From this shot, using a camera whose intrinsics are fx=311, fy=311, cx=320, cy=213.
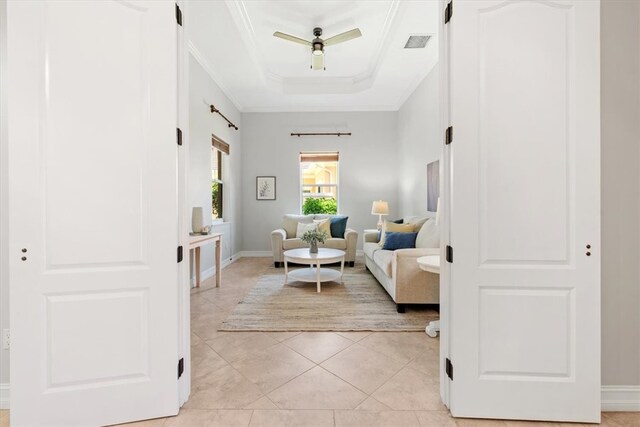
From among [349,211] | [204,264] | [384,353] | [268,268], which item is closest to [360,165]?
[349,211]

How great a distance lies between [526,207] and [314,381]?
1.61 meters

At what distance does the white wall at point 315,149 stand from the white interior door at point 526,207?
199 inches

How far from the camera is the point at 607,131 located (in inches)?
67.2

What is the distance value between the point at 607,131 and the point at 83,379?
10.00 ft

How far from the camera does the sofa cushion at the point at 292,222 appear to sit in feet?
19.7

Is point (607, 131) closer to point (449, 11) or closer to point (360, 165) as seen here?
point (449, 11)

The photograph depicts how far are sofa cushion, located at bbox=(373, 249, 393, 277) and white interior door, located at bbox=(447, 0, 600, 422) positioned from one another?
1.84 metres

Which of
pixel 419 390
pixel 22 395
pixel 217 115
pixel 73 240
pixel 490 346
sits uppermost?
pixel 217 115

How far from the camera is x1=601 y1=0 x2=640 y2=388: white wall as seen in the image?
1.70m

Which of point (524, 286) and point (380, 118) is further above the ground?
point (380, 118)

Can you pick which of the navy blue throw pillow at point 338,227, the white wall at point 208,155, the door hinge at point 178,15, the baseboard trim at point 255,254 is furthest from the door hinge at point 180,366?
the baseboard trim at point 255,254

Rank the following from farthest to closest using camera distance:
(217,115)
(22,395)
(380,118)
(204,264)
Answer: (380,118) < (217,115) < (204,264) < (22,395)

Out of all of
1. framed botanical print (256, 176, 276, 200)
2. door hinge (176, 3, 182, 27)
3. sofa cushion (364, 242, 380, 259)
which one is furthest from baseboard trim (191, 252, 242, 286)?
door hinge (176, 3, 182, 27)

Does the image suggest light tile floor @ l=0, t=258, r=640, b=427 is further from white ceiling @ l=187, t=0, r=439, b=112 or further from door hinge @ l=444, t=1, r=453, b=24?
white ceiling @ l=187, t=0, r=439, b=112
